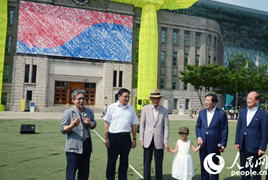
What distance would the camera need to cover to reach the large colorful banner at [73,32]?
33.4 m

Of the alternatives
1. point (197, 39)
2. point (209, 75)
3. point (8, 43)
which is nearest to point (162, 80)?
point (197, 39)

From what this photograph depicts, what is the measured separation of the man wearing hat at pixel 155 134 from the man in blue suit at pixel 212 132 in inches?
33.2

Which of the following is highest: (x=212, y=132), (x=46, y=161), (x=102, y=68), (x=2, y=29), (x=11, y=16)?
(x=11, y=16)

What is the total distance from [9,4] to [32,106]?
53.0ft

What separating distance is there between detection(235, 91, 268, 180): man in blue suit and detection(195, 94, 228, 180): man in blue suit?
1.24 feet

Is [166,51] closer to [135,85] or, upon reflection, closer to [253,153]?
[135,85]

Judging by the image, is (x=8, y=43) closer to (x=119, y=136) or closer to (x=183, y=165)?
(x=119, y=136)

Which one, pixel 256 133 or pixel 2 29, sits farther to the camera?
pixel 2 29

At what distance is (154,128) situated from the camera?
4797 millimetres

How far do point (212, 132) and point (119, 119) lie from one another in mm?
1994

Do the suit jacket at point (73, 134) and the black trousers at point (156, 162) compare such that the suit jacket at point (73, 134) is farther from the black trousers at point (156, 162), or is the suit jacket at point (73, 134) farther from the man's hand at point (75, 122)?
the black trousers at point (156, 162)

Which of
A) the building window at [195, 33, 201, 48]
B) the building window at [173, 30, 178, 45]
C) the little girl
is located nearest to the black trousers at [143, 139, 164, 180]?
the little girl

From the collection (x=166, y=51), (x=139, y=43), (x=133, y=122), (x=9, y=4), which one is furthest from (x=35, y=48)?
(x=133, y=122)

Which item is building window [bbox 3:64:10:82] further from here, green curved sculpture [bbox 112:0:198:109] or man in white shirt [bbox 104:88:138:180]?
man in white shirt [bbox 104:88:138:180]
